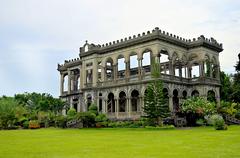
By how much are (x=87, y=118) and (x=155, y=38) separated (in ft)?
41.8

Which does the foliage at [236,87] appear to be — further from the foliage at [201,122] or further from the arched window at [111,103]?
the arched window at [111,103]

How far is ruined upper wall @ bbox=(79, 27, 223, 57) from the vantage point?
3825 cm

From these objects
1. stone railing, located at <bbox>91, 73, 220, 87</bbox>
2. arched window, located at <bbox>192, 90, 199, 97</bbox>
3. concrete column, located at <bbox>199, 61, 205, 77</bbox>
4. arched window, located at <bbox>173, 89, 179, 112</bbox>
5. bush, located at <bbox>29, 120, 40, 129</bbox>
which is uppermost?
concrete column, located at <bbox>199, 61, 205, 77</bbox>

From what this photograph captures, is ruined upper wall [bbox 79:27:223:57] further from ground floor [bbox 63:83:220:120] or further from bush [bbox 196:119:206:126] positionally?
bush [bbox 196:119:206:126]

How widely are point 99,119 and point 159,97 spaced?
8.93 metres

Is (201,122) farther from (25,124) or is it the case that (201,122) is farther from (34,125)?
(25,124)

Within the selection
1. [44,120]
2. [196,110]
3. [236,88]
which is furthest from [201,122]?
[44,120]

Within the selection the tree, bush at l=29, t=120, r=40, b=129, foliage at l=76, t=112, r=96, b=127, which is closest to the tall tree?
the tree

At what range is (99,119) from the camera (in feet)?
123

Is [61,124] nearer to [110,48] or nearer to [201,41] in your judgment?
[110,48]

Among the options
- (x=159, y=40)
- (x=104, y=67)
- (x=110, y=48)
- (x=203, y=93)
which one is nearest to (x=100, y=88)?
(x=104, y=67)

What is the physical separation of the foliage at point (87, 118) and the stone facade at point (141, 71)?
4.58m

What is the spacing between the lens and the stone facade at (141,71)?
38.7 meters

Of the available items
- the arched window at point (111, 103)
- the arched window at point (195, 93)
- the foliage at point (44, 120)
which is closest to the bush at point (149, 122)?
the arched window at point (195, 93)
